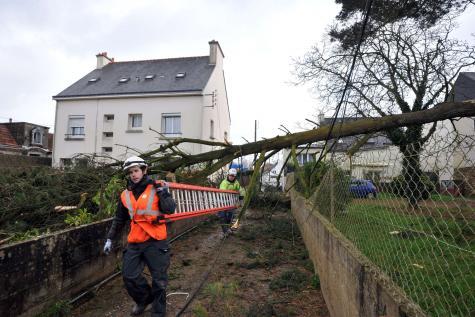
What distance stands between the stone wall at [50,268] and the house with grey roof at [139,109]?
17.7 m

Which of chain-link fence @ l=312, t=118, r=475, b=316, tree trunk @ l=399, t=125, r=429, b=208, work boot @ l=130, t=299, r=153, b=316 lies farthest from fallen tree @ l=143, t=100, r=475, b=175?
tree trunk @ l=399, t=125, r=429, b=208

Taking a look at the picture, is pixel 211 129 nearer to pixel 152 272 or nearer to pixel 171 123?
pixel 171 123

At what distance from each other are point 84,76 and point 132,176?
1059 inches

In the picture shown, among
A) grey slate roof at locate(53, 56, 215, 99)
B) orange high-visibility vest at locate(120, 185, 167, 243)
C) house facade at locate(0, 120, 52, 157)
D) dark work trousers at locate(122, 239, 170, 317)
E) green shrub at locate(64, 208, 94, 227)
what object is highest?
grey slate roof at locate(53, 56, 215, 99)

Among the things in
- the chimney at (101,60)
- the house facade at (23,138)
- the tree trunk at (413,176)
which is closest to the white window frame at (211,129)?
the chimney at (101,60)

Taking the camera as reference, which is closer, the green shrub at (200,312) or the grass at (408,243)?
the grass at (408,243)

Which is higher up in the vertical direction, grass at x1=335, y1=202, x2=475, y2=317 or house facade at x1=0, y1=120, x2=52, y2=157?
house facade at x1=0, y1=120, x2=52, y2=157

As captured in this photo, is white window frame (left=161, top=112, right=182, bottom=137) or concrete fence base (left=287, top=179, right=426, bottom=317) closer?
concrete fence base (left=287, top=179, right=426, bottom=317)

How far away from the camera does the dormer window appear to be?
34781 mm

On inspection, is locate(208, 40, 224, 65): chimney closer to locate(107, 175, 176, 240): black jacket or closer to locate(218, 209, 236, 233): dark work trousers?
locate(218, 209, 236, 233): dark work trousers

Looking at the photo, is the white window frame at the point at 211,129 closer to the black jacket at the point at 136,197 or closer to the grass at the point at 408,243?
the black jacket at the point at 136,197

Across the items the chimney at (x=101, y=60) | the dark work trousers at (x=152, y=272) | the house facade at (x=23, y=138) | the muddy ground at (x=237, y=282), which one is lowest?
the muddy ground at (x=237, y=282)

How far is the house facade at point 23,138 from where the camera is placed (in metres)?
31.6

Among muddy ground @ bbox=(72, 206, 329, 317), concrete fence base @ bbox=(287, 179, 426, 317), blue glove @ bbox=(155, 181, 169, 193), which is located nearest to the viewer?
concrete fence base @ bbox=(287, 179, 426, 317)
